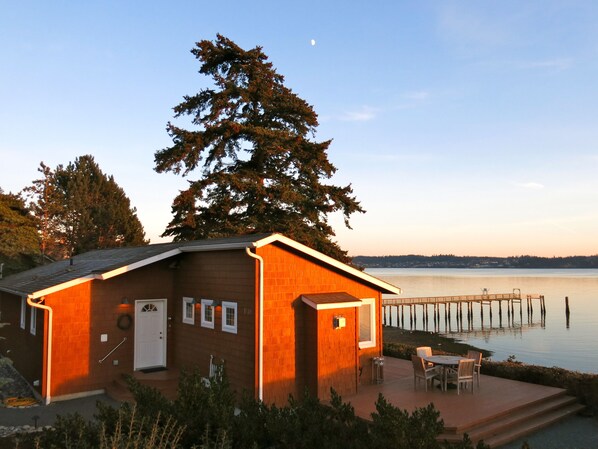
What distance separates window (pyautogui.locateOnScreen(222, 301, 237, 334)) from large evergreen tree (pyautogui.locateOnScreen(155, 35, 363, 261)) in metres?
10.8

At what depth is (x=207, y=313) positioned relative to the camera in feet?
38.6

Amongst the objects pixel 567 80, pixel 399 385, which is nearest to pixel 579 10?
pixel 567 80

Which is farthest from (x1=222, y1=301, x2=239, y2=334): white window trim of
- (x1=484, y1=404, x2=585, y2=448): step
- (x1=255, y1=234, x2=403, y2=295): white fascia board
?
(x1=484, y1=404, x2=585, y2=448): step

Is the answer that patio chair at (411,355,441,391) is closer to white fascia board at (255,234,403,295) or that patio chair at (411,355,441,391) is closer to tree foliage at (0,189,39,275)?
white fascia board at (255,234,403,295)

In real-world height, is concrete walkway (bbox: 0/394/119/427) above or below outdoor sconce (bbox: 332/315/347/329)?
below

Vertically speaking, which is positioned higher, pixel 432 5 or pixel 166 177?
pixel 432 5

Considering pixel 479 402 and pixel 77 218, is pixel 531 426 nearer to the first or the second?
pixel 479 402

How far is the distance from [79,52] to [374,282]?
40.8 feet

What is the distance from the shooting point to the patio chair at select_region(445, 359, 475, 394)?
1085 cm

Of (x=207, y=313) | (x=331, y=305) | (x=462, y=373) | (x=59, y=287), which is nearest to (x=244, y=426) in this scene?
(x=331, y=305)

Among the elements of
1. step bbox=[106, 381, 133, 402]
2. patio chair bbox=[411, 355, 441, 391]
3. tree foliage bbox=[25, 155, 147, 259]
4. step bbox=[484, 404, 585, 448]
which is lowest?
step bbox=[484, 404, 585, 448]

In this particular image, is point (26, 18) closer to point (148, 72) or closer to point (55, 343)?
point (148, 72)

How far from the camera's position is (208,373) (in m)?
11.5

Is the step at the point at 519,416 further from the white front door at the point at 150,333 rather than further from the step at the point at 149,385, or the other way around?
the white front door at the point at 150,333
